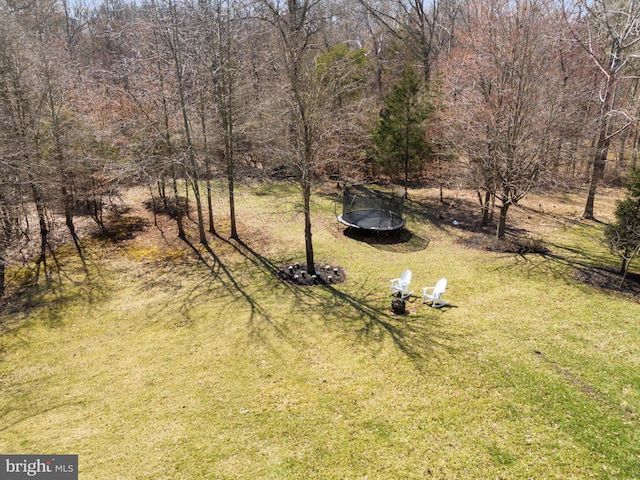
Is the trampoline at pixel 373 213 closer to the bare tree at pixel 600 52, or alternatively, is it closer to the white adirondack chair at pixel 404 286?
the white adirondack chair at pixel 404 286

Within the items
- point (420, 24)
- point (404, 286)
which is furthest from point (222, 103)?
point (420, 24)

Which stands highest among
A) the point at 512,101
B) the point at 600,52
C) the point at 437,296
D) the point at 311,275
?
the point at 600,52

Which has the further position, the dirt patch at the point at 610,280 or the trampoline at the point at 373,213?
the trampoline at the point at 373,213

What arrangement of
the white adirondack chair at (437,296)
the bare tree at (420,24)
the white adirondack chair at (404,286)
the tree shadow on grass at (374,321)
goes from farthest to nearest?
the bare tree at (420,24), the white adirondack chair at (404,286), the white adirondack chair at (437,296), the tree shadow on grass at (374,321)

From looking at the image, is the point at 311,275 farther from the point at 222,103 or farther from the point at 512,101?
the point at 512,101

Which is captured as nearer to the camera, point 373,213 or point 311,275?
point 311,275

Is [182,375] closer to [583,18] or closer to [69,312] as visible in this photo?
[69,312]

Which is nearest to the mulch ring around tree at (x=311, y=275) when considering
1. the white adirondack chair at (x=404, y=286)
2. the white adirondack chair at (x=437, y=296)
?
the white adirondack chair at (x=404, y=286)

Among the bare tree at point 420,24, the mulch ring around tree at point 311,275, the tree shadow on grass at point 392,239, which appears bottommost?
the mulch ring around tree at point 311,275
